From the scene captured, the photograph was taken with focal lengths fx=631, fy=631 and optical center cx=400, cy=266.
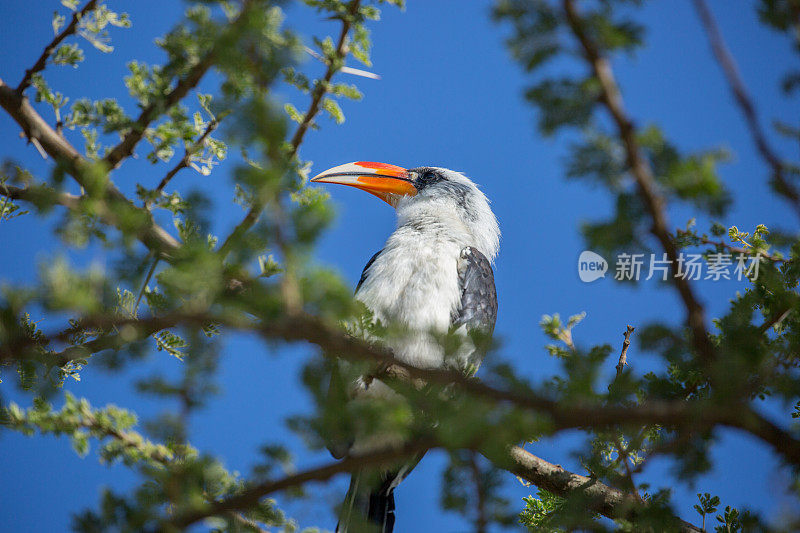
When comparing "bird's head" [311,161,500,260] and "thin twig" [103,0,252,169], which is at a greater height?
"bird's head" [311,161,500,260]

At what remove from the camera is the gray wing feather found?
432 cm

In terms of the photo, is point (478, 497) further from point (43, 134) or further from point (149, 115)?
point (43, 134)

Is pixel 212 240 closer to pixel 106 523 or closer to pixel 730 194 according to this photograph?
pixel 106 523

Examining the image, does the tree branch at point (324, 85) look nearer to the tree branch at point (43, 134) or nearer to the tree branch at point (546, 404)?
the tree branch at point (43, 134)

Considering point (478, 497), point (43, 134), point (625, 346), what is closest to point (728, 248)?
point (625, 346)

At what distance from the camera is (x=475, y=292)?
14.5ft

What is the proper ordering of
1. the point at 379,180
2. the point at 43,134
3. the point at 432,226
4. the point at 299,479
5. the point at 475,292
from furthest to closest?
the point at 379,180, the point at 432,226, the point at 475,292, the point at 43,134, the point at 299,479

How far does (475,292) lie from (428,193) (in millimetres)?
1668

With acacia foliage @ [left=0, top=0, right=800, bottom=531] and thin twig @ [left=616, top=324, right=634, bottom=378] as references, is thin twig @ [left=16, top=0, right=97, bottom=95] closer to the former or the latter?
acacia foliage @ [left=0, top=0, right=800, bottom=531]

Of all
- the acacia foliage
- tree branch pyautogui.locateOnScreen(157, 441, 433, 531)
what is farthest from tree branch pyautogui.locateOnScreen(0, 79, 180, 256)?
tree branch pyautogui.locateOnScreen(157, 441, 433, 531)

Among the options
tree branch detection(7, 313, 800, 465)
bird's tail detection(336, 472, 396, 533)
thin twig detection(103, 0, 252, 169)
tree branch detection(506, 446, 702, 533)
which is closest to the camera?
tree branch detection(7, 313, 800, 465)

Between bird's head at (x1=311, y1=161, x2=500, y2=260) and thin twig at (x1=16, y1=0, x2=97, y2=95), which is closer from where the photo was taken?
thin twig at (x1=16, y1=0, x2=97, y2=95)

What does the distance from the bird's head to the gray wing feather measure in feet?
2.10

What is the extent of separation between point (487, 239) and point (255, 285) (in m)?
4.09
